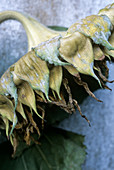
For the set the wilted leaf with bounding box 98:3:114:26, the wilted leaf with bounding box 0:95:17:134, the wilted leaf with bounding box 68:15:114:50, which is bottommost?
the wilted leaf with bounding box 0:95:17:134

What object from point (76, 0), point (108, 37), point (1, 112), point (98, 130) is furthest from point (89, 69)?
point (76, 0)

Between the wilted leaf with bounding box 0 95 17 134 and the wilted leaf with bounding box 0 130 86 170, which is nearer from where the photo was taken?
the wilted leaf with bounding box 0 95 17 134

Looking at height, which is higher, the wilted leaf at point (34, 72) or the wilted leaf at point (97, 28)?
the wilted leaf at point (97, 28)

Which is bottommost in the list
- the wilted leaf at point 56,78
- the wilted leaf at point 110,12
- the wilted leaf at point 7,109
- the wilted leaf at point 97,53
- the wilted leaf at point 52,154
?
the wilted leaf at point 52,154

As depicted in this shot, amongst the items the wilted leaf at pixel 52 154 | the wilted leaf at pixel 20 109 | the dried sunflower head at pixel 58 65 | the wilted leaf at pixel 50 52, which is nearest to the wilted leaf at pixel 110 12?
the dried sunflower head at pixel 58 65

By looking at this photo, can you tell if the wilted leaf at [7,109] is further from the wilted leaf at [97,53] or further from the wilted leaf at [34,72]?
the wilted leaf at [97,53]

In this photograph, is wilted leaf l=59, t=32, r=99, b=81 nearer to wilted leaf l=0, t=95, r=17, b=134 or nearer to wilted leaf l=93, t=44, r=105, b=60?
wilted leaf l=93, t=44, r=105, b=60

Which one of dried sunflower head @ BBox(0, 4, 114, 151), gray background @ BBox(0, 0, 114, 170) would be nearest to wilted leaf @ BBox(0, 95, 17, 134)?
dried sunflower head @ BBox(0, 4, 114, 151)
